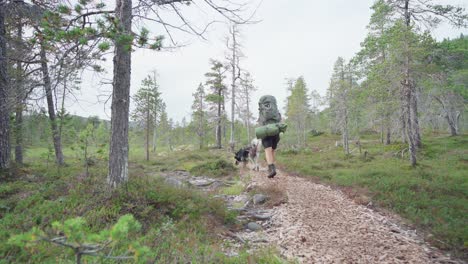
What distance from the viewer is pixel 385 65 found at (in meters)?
12.1

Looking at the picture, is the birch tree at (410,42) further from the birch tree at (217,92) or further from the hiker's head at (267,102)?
the birch tree at (217,92)

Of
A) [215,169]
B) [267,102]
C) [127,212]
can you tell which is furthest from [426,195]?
[215,169]

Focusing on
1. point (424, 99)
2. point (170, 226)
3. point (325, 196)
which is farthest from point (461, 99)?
point (170, 226)

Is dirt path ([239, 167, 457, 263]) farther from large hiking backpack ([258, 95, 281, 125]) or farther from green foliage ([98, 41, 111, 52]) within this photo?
green foliage ([98, 41, 111, 52])

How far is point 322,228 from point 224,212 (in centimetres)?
243

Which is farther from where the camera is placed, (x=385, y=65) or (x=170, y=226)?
(x=385, y=65)

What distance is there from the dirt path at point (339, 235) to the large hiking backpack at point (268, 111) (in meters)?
2.69

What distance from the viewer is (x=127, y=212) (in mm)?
5039

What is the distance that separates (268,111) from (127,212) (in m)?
5.00

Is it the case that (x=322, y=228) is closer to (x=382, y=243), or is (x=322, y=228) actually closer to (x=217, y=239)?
(x=382, y=243)

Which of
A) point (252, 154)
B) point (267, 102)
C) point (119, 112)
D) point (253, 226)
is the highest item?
point (267, 102)

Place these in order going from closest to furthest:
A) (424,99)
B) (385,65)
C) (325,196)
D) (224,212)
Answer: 1. (224,212)
2. (325,196)
3. (385,65)
4. (424,99)

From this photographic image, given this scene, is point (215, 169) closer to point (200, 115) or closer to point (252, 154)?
point (252, 154)

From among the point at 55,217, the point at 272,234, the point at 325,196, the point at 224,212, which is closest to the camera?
the point at 55,217
